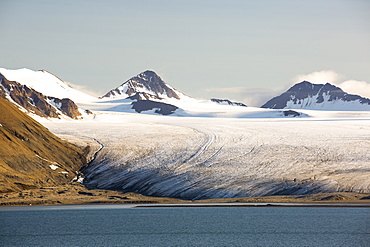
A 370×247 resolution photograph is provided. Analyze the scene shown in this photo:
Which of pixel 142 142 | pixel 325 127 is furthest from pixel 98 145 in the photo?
pixel 325 127

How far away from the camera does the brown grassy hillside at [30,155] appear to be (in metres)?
65.2

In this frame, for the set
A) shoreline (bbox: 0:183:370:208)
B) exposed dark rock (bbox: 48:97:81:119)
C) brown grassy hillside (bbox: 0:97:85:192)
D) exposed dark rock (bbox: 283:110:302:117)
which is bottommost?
shoreline (bbox: 0:183:370:208)

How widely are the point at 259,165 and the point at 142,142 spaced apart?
60.8 ft

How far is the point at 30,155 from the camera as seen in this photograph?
229 feet

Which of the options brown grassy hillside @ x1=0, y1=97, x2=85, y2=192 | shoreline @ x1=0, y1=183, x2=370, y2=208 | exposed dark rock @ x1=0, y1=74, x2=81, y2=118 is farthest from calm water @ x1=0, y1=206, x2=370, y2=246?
exposed dark rock @ x1=0, y1=74, x2=81, y2=118

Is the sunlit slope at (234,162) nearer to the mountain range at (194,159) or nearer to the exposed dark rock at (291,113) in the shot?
the mountain range at (194,159)

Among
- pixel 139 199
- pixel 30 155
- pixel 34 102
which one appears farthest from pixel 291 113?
pixel 139 199

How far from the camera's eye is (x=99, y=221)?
49.4 meters

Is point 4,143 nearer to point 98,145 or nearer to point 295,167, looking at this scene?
point 98,145

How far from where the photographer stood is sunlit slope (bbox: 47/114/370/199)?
61625 mm

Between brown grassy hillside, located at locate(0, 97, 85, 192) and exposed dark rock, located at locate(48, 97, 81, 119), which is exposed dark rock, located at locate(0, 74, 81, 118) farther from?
brown grassy hillside, located at locate(0, 97, 85, 192)

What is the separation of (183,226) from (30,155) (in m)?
29.7

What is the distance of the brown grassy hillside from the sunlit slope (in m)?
3.24

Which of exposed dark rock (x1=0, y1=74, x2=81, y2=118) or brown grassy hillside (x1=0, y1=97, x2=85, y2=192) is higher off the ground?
exposed dark rock (x1=0, y1=74, x2=81, y2=118)
